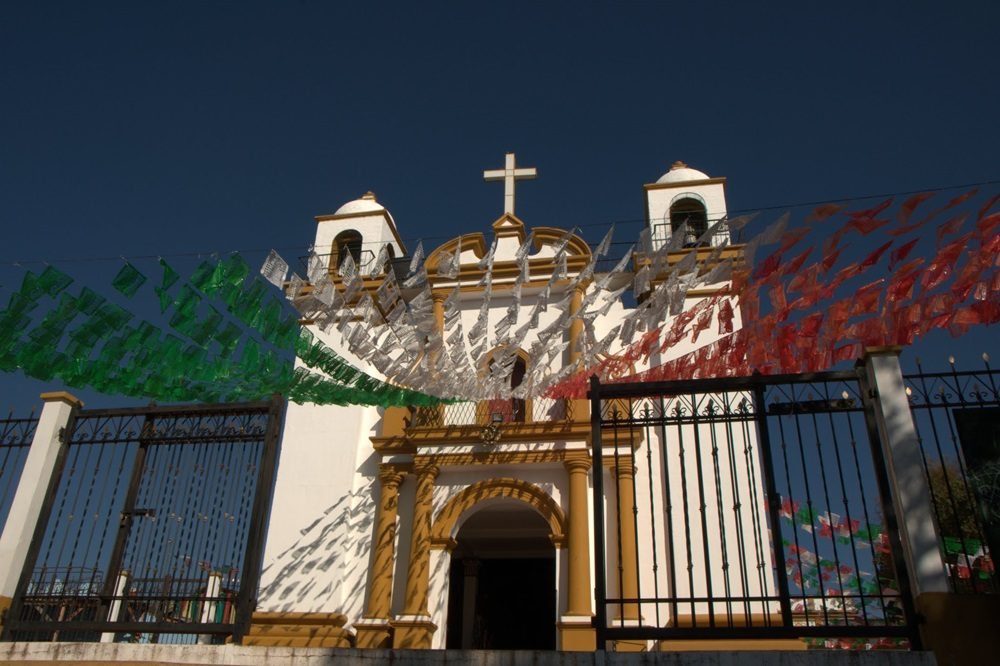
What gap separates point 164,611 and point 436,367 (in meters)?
3.74

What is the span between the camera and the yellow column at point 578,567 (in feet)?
35.9

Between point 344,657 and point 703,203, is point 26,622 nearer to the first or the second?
point 344,657

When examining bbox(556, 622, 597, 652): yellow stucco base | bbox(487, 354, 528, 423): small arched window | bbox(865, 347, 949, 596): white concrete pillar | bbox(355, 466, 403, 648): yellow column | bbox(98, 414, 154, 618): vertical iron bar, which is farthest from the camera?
bbox(487, 354, 528, 423): small arched window

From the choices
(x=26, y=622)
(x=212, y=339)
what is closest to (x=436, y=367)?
Answer: (x=212, y=339)

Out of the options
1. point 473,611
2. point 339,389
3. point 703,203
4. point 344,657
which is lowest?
point 344,657

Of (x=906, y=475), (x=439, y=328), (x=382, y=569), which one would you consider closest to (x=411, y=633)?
(x=382, y=569)

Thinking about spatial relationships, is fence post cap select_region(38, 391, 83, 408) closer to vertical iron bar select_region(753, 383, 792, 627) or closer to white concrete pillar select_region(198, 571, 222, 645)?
white concrete pillar select_region(198, 571, 222, 645)

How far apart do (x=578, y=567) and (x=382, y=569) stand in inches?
122

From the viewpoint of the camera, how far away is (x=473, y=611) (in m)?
14.2

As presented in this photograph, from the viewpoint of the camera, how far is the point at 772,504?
6.04 m

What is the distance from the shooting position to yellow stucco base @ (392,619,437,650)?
1146 cm

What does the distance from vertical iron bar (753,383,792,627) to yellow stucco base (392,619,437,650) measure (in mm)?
6605

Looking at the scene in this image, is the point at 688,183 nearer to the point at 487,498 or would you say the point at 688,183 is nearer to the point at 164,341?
the point at 487,498

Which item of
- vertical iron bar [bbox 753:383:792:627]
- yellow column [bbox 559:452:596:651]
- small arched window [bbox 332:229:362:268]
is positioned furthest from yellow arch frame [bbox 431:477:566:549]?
small arched window [bbox 332:229:362:268]
